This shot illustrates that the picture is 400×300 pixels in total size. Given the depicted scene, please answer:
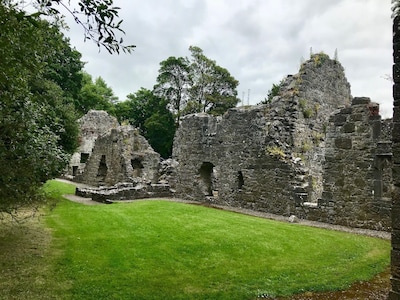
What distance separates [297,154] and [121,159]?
13.1m

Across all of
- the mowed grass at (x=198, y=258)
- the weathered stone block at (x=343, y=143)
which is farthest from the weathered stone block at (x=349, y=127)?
the mowed grass at (x=198, y=258)

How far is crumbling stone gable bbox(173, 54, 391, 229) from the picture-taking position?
11.4 metres

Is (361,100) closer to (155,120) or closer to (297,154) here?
(297,154)

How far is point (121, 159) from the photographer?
79.9 feet

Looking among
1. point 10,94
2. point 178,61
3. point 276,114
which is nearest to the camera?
point 10,94

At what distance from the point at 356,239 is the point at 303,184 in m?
3.86

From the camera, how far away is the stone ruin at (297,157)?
11.4 m

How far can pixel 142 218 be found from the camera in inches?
466

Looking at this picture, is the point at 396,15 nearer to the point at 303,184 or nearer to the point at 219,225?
the point at 219,225

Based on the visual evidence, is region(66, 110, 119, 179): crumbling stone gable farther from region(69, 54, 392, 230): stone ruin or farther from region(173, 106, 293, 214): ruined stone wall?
region(173, 106, 293, 214): ruined stone wall

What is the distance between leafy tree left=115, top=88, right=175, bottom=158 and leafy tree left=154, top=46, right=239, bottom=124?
3.26 ft

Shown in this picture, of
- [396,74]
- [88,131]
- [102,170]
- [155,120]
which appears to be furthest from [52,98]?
[155,120]

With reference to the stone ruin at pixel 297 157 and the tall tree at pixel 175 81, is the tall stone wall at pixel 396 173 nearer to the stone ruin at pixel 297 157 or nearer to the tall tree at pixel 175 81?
the stone ruin at pixel 297 157

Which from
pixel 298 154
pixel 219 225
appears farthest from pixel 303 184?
pixel 219 225
